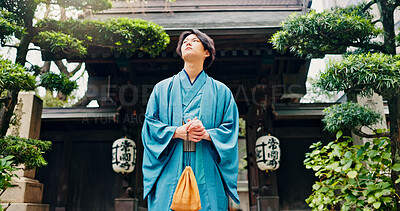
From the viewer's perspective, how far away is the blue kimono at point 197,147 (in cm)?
250

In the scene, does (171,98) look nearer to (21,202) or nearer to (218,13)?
(21,202)

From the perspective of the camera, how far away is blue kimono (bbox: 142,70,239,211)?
2.50m

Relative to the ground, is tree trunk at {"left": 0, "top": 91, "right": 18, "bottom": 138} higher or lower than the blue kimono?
higher

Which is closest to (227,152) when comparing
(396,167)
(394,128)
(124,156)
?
(396,167)

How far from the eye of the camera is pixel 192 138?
2494mm

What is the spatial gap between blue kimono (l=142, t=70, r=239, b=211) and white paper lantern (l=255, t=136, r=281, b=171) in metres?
3.94

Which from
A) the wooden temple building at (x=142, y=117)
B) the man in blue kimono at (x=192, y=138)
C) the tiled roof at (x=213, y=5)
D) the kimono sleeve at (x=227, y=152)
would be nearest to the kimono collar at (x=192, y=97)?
the man in blue kimono at (x=192, y=138)

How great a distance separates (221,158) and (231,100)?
1.91ft

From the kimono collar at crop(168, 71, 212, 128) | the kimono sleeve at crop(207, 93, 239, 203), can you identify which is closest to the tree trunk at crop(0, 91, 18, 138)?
the kimono collar at crop(168, 71, 212, 128)

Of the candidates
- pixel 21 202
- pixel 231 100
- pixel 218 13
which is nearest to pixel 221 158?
pixel 231 100

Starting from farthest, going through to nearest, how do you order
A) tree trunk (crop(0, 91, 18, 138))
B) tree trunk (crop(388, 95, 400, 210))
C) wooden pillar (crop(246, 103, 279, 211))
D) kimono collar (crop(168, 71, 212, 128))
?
wooden pillar (crop(246, 103, 279, 211)) < tree trunk (crop(0, 91, 18, 138)) < tree trunk (crop(388, 95, 400, 210)) < kimono collar (crop(168, 71, 212, 128))

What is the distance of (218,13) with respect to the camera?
8281mm

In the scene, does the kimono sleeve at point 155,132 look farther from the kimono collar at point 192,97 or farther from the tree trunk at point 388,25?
the tree trunk at point 388,25

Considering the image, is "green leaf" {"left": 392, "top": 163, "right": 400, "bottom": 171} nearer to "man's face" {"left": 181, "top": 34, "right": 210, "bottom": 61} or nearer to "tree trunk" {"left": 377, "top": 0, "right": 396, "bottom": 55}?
"tree trunk" {"left": 377, "top": 0, "right": 396, "bottom": 55}
